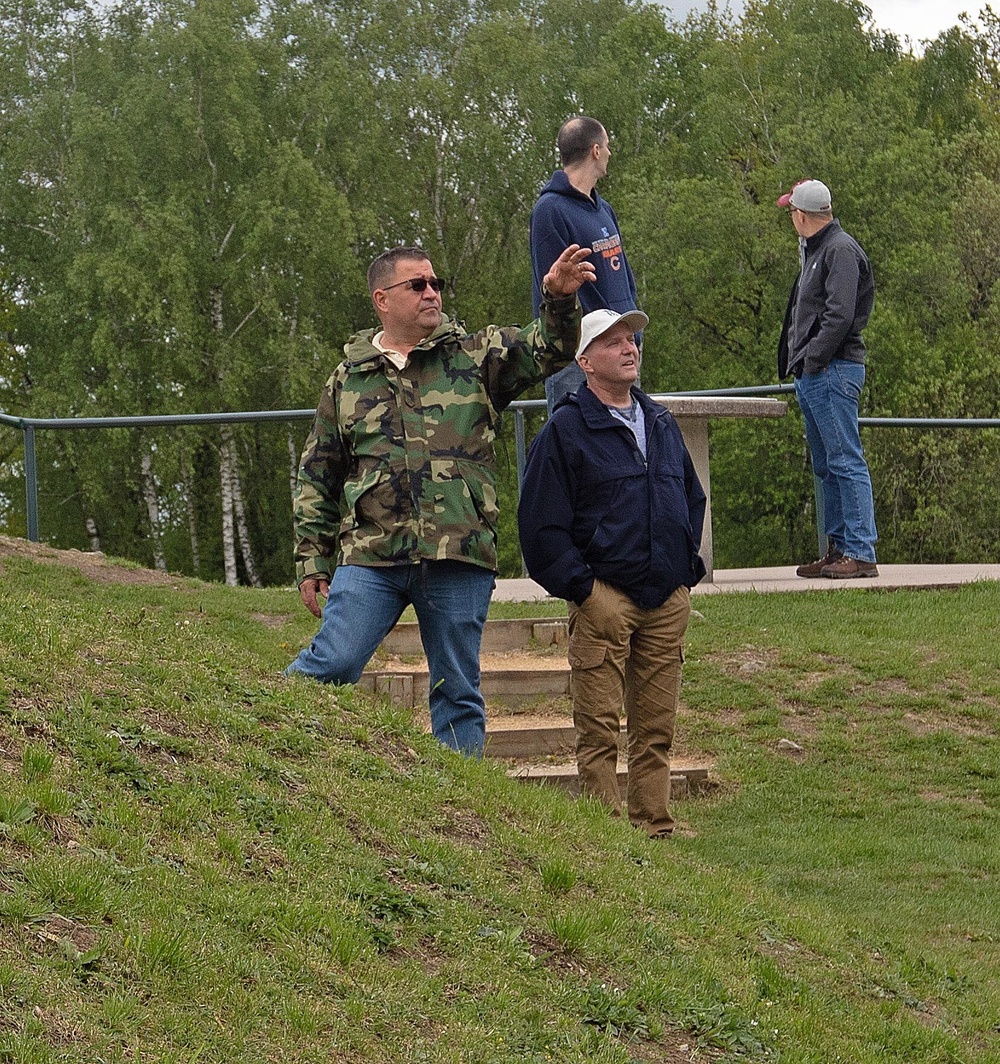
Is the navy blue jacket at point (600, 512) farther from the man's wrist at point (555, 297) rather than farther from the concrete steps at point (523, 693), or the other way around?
the concrete steps at point (523, 693)

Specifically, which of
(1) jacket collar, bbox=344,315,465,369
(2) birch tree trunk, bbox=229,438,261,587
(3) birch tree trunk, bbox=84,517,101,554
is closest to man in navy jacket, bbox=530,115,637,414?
(1) jacket collar, bbox=344,315,465,369

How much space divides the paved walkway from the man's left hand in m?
4.92

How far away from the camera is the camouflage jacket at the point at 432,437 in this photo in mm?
5688

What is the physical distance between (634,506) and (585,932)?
6.69 feet

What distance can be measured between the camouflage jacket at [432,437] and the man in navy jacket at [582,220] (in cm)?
188

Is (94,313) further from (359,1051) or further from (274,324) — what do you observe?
(359,1051)

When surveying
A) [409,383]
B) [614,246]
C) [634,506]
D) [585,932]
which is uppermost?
[614,246]

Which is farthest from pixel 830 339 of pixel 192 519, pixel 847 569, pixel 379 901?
pixel 192 519

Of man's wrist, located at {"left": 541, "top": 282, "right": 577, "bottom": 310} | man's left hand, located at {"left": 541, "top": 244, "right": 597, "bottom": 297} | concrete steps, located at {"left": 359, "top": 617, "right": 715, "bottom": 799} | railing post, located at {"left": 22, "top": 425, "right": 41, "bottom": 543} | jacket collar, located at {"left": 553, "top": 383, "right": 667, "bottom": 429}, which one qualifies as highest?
man's left hand, located at {"left": 541, "top": 244, "right": 597, "bottom": 297}

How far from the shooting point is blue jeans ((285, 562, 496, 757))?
578cm

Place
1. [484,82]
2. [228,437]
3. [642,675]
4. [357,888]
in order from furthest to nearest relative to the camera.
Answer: [484,82], [228,437], [642,675], [357,888]

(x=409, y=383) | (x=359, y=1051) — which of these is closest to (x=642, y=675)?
(x=409, y=383)

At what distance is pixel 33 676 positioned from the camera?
4887 millimetres

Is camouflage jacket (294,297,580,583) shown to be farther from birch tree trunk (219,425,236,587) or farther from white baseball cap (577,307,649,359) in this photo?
birch tree trunk (219,425,236,587)
